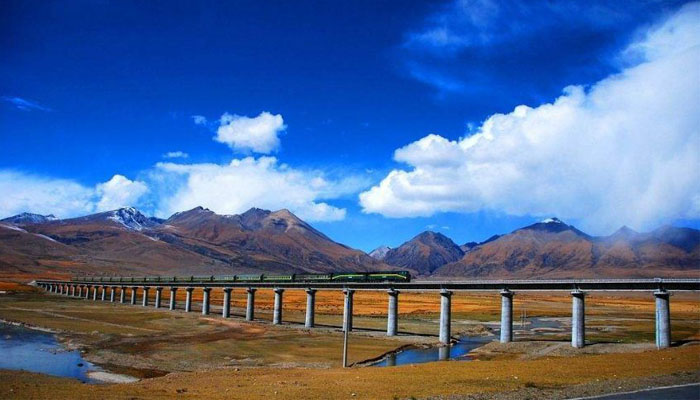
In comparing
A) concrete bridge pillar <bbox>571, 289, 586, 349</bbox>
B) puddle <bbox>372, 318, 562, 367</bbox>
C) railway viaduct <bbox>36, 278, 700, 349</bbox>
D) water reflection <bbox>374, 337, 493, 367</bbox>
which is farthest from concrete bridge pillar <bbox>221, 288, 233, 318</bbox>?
concrete bridge pillar <bbox>571, 289, 586, 349</bbox>

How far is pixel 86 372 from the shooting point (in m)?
43.5

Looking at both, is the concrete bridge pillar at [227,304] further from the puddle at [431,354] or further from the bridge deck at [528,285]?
the puddle at [431,354]

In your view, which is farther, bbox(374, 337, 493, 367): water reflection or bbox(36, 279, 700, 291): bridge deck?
bbox(36, 279, 700, 291): bridge deck

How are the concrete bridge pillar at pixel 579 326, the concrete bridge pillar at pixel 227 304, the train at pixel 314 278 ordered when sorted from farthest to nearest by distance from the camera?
the concrete bridge pillar at pixel 227 304 < the train at pixel 314 278 < the concrete bridge pillar at pixel 579 326

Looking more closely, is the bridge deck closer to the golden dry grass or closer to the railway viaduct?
the railway viaduct

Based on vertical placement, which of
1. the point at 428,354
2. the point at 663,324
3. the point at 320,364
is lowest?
the point at 428,354

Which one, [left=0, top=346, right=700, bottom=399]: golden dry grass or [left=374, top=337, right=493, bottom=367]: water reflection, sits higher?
[left=0, top=346, right=700, bottom=399]: golden dry grass

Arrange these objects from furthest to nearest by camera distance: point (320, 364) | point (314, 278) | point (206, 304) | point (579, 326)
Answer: point (206, 304), point (314, 278), point (579, 326), point (320, 364)

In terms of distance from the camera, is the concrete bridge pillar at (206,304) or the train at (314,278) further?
the concrete bridge pillar at (206,304)

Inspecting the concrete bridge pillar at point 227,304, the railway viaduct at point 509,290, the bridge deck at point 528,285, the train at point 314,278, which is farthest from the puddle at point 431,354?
the concrete bridge pillar at point 227,304

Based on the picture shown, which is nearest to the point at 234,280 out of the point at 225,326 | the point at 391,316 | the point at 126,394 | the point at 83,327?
the point at 225,326

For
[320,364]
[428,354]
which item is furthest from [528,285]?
[320,364]

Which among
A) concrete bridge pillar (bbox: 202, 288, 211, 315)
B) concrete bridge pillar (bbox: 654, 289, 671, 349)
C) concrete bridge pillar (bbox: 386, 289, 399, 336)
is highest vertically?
concrete bridge pillar (bbox: 654, 289, 671, 349)

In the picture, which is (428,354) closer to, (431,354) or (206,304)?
(431,354)
